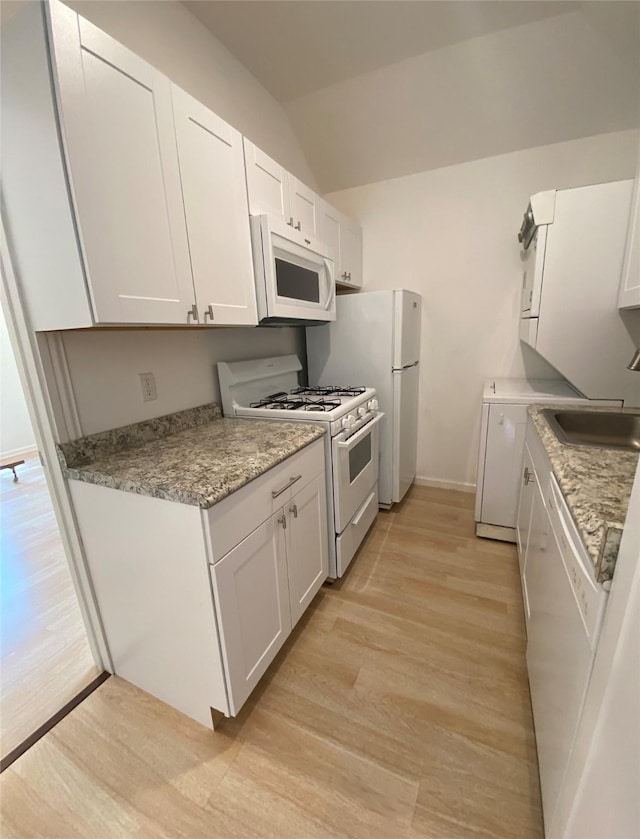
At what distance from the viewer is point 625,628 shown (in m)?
0.55

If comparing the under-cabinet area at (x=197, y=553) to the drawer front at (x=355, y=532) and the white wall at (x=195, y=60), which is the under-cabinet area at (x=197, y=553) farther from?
the white wall at (x=195, y=60)

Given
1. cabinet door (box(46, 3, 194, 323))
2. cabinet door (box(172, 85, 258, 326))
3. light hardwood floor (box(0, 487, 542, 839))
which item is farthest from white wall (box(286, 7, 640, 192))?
light hardwood floor (box(0, 487, 542, 839))

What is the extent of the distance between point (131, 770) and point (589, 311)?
2723 millimetres

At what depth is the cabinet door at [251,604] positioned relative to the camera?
1.10 meters

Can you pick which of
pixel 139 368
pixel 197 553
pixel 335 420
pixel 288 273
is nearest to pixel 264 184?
pixel 288 273

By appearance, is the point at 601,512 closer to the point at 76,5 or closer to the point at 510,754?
the point at 510,754

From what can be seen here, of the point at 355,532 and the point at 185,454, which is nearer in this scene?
the point at 185,454

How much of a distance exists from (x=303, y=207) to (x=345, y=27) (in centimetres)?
82

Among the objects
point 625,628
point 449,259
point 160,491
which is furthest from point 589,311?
point 160,491

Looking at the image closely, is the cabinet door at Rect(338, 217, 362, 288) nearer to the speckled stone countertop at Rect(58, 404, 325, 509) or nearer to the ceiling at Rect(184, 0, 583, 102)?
the ceiling at Rect(184, 0, 583, 102)

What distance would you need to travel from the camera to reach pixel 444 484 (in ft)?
10.0

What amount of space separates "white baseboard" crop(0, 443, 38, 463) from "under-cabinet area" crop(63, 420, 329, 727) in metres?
3.64

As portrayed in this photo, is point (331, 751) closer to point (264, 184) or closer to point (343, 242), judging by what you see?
point (264, 184)

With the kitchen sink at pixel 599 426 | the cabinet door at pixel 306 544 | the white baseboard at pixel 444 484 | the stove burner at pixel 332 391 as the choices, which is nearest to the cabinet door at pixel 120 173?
the cabinet door at pixel 306 544
